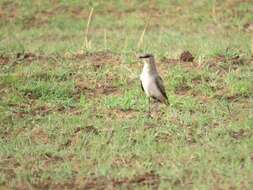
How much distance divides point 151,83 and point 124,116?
0.55m

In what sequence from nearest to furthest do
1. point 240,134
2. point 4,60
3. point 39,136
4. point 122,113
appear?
point 240,134 → point 39,136 → point 122,113 → point 4,60

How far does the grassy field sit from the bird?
0.54 ft

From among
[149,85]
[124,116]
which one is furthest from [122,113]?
[149,85]

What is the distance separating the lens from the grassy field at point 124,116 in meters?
6.52

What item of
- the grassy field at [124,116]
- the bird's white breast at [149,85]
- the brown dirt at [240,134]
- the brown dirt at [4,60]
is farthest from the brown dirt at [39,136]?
the brown dirt at [4,60]

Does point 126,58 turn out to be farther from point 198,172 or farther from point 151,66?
point 198,172

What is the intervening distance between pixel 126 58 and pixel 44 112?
2473 mm

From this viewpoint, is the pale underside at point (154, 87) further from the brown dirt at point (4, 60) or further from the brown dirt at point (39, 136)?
the brown dirt at point (4, 60)

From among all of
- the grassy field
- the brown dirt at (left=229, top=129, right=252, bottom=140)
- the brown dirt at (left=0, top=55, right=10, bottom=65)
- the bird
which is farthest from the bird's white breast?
the brown dirt at (left=0, top=55, right=10, bottom=65)

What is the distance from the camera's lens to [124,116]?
835cm

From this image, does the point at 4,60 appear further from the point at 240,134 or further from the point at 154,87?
the point at 240,134

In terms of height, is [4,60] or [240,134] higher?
[4,60]

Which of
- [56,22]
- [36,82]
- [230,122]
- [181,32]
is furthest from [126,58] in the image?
[56,22]

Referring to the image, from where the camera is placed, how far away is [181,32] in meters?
14.9
